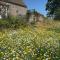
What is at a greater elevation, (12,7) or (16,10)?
(12,7)

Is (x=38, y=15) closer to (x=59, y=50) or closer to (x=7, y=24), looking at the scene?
(x=7, y=24)

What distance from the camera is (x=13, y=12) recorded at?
129 ft

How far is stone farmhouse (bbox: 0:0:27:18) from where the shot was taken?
3684cm

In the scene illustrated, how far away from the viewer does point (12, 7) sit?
4028cm

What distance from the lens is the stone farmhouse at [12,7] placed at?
121ft

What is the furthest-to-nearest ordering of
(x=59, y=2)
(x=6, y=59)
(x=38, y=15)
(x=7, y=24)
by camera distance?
(x=59, y=2) → (x=38, y=15) → (x=7, y=24) → (x=6, y=59)

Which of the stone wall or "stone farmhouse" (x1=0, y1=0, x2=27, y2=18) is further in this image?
the stone wall

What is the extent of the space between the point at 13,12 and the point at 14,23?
48.0ft

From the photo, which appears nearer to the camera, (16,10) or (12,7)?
(12,7)

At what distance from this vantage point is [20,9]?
4188 centimetres

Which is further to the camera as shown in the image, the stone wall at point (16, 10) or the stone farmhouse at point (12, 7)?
the stone wall at point (16, 10)

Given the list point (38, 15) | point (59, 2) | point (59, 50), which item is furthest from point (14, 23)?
point (59, 50)

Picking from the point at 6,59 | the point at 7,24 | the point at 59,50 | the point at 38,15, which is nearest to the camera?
the point at 6,59

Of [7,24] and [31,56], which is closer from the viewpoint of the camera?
[31,56]
